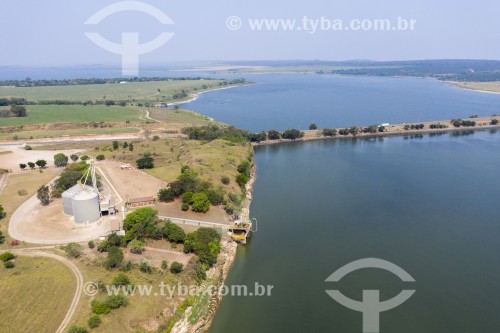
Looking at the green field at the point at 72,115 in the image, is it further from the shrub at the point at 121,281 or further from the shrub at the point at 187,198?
the shrub at the point at 121,281

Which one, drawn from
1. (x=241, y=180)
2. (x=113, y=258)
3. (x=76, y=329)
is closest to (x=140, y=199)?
(x=113, y=258)

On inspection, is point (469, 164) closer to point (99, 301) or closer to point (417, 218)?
point (417, 218)

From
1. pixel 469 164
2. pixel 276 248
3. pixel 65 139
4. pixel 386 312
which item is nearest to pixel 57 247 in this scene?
pixel 276 248

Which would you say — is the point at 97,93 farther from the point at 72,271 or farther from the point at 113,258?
the point at 113,258

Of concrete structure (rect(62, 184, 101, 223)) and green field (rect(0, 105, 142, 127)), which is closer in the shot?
concrete structure (rect(62, 184, 101, 223))

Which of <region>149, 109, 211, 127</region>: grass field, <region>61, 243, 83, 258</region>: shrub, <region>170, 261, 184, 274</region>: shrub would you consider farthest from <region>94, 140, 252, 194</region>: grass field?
<region>149, 109, 211, 127</region>: grass field

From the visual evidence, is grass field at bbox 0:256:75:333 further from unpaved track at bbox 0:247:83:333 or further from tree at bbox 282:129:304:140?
tree at bbox 282:129:304:140
